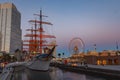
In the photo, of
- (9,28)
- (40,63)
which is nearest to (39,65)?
(40,63)

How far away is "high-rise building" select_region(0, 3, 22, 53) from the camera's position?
576ft

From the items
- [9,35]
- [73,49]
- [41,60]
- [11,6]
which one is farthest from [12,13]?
[41,60]

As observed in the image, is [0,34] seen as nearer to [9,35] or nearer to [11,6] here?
[9,35]

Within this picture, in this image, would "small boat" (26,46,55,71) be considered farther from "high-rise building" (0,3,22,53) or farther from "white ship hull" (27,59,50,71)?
"high-rise building" (0,3,22,53)

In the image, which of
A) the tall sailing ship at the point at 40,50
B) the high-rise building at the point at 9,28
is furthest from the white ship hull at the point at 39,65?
the high-rise building at the point at 9,28

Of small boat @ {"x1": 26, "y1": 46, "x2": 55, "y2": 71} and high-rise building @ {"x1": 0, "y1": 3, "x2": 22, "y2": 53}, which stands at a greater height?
high-rise building @ {"x1": 0, "y1": 3, "x2": 22, "y2": 53}

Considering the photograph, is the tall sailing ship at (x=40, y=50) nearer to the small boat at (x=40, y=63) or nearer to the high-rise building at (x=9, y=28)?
the small boat at (x=40, y=63)

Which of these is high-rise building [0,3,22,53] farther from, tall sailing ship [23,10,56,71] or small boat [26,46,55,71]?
small boat [26,46,55,71]

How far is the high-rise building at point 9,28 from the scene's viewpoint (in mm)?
175625

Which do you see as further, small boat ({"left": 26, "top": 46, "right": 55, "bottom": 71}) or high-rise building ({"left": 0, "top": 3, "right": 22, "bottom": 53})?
high-rise building ({"left": 0, "top": 3, "right": 22, "bottom": 53})

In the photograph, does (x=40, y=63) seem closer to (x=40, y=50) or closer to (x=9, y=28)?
(x=40, y=50)

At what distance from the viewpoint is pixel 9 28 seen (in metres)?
180

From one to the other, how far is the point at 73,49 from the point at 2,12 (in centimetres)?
14516

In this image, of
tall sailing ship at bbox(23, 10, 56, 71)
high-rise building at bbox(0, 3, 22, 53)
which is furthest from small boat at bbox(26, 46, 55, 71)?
high-rise building at bbox(0, 3, 22, 53)
